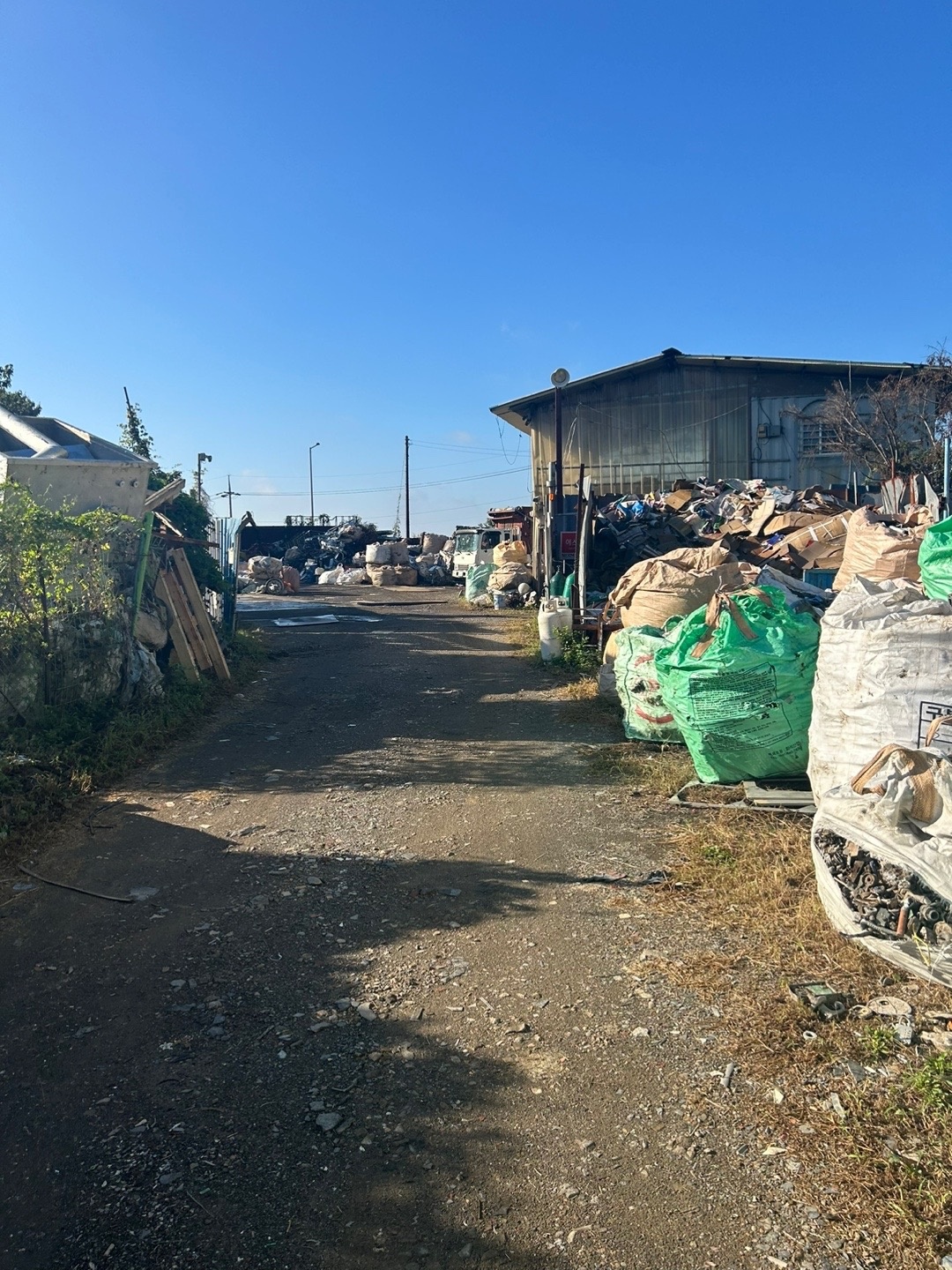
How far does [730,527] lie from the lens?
1337cm

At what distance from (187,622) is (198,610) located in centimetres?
31

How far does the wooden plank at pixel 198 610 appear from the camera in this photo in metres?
9.02

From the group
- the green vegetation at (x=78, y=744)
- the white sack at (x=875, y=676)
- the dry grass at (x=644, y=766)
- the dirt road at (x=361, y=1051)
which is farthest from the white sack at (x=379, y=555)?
the white sack at (x=875, y=676)

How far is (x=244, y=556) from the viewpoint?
33.8 meters

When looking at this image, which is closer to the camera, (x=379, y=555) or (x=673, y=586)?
(x=673, y=586)

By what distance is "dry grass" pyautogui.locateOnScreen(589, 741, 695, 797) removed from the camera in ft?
17.2

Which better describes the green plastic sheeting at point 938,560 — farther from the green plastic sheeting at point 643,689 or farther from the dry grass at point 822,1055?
the dry grass at point 822,1055

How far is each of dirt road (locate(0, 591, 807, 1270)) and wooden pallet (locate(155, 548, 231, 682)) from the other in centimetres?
343

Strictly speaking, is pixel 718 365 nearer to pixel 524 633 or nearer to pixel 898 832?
pixel 524 633

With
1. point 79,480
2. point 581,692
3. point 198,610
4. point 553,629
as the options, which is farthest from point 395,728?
point 79,480

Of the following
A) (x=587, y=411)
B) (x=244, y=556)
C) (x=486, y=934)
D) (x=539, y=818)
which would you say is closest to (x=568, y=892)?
(x=486, y=934)

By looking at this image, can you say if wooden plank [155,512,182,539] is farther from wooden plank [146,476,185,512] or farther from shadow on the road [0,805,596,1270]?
shadow on the road [0,805,596,1270]

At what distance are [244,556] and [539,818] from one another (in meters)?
30.6

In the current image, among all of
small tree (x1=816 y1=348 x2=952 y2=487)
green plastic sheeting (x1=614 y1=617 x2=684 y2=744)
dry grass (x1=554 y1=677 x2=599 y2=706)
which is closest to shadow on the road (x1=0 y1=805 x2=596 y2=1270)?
green plastic sheeting (x1=614 y1=617 x2=684 y2=744)
